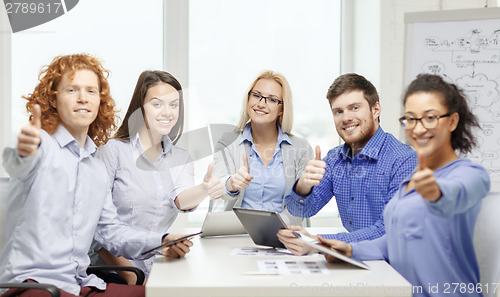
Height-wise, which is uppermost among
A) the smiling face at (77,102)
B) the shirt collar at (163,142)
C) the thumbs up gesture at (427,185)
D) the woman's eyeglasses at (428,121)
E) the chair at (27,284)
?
the smiling face at (77,102)

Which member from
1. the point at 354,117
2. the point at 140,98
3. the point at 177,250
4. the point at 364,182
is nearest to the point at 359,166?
the point at 364,182

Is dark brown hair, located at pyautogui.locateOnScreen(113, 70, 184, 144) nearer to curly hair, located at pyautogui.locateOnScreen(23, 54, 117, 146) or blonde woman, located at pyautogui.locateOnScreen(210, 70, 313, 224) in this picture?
curly hair, located at pyautogui.locateOnScreen(23, 54, 117, 146)

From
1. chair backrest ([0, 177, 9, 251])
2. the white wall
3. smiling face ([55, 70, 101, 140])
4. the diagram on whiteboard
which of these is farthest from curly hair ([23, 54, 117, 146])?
A: the white wall

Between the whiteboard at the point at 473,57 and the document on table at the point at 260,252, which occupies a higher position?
the whiteboard at the point at 473,57

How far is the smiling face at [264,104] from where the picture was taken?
8.57 feet

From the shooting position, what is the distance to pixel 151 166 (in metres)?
2.28

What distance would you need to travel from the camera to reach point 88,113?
5.99 feet

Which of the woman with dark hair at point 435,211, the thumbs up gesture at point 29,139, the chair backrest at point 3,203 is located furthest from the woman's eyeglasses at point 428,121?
the chair backrest at point 3,203

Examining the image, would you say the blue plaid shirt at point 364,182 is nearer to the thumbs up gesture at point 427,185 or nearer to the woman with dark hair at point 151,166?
the woman with dark hair at point 151,166

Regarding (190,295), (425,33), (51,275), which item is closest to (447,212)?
(190,295)

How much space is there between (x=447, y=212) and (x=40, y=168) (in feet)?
4.10

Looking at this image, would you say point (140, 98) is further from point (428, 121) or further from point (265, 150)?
point (428, 121)

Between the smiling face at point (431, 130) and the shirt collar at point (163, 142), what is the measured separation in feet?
3.97

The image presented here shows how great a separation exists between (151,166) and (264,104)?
26.9 inches
